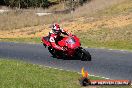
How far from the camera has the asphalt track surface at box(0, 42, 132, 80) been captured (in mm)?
15062

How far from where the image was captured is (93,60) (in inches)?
712

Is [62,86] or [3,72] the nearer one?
[62,86]

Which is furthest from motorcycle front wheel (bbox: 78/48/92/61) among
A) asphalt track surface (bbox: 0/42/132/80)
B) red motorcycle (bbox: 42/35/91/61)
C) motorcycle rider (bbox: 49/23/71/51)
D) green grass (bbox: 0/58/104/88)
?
green grass (bbox: 0/58/104/88)

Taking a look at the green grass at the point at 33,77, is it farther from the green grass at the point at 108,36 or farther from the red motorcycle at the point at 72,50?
the green grass at the point at 108,36

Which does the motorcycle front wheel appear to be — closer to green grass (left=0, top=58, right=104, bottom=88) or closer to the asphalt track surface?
the asphalt track surface

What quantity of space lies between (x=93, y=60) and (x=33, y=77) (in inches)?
230

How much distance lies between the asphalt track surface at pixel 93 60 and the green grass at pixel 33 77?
1.54 m

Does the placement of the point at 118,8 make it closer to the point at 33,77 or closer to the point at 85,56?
the point at 85,56

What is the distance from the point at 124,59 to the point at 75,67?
3.12m

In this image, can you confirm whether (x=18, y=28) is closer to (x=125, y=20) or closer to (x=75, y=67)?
(x=125, y=20)

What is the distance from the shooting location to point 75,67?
53.2 feet

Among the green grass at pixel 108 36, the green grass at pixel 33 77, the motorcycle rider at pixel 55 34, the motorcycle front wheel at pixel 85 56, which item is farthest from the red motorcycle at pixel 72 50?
the green grass at pixel 108 36

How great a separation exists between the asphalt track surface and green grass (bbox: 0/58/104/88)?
1539 millimetres

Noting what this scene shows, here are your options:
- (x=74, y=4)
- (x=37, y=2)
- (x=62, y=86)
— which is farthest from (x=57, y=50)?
(x=37, y=2)
